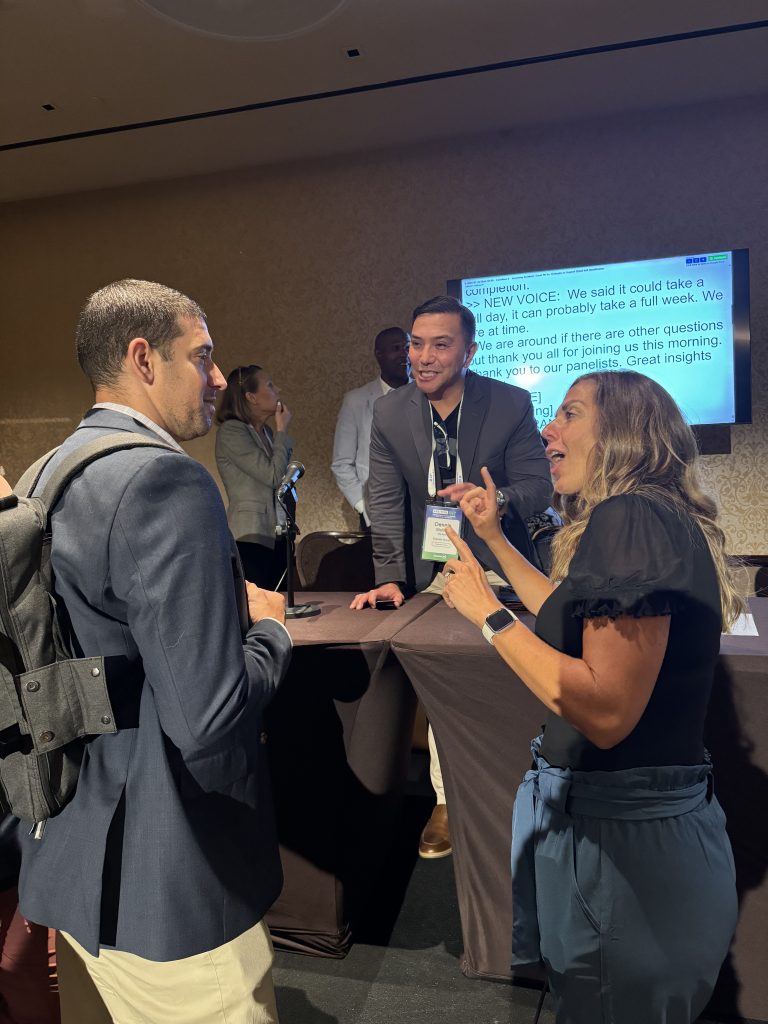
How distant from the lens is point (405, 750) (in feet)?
6.83

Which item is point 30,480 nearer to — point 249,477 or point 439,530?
point 439,530

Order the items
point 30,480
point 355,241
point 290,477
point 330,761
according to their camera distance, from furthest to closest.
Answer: point 355,241 < point 290,477 < point 330,761 < point 30,480

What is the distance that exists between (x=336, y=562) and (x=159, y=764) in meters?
2.89

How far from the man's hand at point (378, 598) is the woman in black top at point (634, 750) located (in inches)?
38.9

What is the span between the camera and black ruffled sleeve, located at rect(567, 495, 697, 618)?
3.38ft

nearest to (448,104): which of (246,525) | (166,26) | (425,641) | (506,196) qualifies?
(506,196)

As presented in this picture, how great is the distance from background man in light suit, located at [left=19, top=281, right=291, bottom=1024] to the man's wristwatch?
0.36m

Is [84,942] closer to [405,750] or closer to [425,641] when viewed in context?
[425,641]

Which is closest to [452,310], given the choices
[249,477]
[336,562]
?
[249,477]

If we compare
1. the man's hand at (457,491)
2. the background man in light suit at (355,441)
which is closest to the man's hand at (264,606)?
the man's hand at (457,491)

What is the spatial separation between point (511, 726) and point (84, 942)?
38.5 inches

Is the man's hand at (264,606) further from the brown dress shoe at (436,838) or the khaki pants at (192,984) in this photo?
the brown dress shoe at (436,838)

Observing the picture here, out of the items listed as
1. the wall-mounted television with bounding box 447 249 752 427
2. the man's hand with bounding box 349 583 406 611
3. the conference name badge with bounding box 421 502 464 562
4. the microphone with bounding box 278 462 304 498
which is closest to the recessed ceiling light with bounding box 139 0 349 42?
the wall-mounted television with bounding box 447 249 752 427

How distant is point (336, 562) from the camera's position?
3.82m
